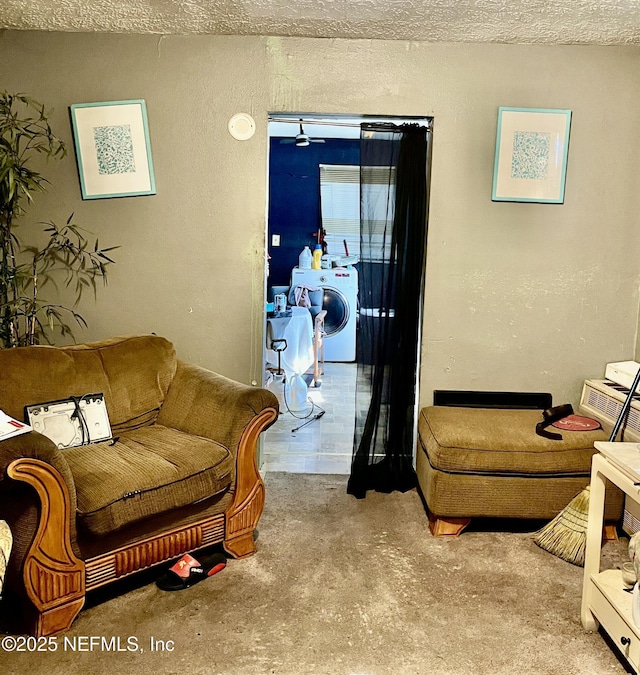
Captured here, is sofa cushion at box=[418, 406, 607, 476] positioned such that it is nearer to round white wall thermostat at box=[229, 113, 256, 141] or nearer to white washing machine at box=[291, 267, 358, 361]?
round white wall thermostat at box=[229, 113, 256, 141]

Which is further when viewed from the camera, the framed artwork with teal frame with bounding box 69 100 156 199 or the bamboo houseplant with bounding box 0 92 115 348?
the framed artwork with teal frame with bounding box 69 100 156 199

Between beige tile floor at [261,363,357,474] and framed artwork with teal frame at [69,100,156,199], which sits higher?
framed artwork with teal frame at [69,100,156,199]

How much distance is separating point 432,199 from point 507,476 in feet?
4.62

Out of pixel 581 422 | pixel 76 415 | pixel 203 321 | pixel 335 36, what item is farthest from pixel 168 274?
pixel 581 422

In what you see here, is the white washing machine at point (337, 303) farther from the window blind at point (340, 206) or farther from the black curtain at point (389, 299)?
the black curtain at point (389, 299)

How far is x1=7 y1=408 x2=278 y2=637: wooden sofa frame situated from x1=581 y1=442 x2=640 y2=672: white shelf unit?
→ 4.12 ft

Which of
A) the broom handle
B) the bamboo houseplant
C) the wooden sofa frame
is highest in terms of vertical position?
the bamboo houseplant

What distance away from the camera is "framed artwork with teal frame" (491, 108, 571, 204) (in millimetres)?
3205

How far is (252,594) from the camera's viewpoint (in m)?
2.39

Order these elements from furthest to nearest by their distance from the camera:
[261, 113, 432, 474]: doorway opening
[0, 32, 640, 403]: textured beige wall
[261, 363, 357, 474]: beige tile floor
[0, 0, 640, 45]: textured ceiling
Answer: [261, 113, 432, 474]: doorway opening → [261, 363, 357, 474]: beige tile floor → [0, 32, 640, 403]: textured beige wall → [0, 0, 640, 45]: textured ceiling

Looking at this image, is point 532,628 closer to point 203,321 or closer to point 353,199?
point 203,321

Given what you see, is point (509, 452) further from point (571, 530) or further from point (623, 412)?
point (623, 412)

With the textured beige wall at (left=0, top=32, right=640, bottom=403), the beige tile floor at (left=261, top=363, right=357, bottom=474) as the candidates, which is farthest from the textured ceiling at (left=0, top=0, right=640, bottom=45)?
the beige tile floor at (left=261, top=363, right=357, bottom=474)

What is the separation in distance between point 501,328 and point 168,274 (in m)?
1.75
